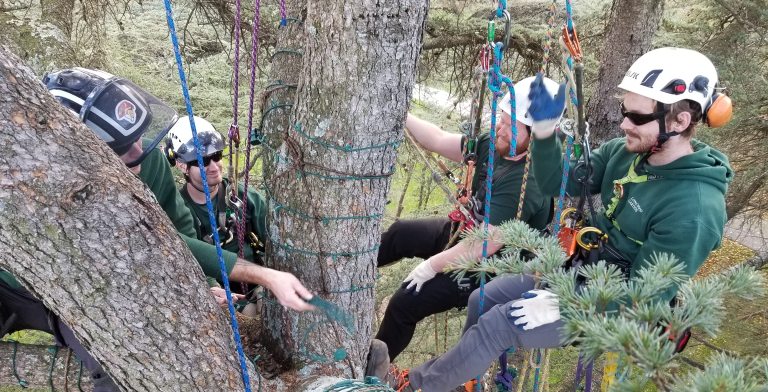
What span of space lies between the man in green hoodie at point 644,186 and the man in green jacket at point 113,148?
3.09 feet

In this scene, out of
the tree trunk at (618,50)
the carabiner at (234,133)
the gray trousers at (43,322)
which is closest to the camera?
the gray trousers at (43,322)

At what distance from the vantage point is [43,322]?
8.34 ft

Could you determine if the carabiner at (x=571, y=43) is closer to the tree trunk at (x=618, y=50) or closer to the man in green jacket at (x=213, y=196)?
the man in green jacket at (x=213, y=196)

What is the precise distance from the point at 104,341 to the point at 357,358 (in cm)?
100

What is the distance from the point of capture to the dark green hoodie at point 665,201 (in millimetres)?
2314

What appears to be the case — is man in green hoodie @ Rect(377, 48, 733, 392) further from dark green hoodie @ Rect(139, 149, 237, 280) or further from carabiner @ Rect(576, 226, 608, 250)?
dark green hoodie @ Rect(139, 149, 237, 280)

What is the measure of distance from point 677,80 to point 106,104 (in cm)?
231

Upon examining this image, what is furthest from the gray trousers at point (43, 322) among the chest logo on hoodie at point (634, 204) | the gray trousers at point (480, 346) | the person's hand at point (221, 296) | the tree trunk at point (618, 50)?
the tree trunk at point (618, 50)

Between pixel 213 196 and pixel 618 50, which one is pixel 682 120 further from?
pixel 213 196

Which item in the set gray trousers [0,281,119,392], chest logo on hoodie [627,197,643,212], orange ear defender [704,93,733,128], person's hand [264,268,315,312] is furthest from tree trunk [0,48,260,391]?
orange ear defender [704,93,733,128]

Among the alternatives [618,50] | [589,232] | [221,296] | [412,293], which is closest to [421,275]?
[412,293]

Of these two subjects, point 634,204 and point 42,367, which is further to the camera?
point 634,204

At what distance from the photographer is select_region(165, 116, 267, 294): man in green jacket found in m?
3.15

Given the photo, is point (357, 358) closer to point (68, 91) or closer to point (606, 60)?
point (68, 91)
